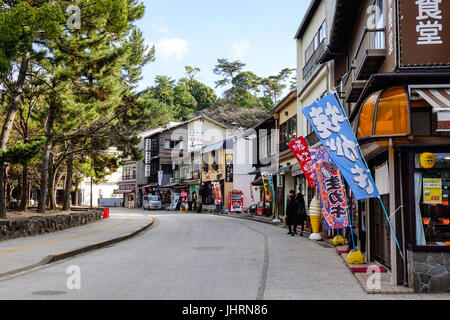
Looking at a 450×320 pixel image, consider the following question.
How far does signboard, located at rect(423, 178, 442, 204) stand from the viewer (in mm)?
7707

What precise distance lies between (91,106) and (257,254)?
14.0 m

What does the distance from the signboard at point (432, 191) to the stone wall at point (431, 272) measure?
91 cm

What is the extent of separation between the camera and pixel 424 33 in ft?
27.1

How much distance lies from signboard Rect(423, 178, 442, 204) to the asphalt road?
5.30ft

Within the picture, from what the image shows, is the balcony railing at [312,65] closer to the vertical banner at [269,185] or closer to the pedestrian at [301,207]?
the pedestrian at [301,207]

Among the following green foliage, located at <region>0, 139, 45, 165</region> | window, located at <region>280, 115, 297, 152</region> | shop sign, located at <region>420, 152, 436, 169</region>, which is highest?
window, located at <region>280, 115, 297, 152</region>

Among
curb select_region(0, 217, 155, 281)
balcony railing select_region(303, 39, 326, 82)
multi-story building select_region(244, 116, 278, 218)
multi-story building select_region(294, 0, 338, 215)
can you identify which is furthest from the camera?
multi-story building select_region(244, 116, 278, 218)

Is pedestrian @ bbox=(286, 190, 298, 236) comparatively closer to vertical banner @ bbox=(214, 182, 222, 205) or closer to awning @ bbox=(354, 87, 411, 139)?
awning @ bbox=(354, 87, 411, 139)

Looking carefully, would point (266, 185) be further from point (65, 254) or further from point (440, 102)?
point (440, 102)

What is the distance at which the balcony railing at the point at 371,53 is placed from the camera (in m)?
9.43

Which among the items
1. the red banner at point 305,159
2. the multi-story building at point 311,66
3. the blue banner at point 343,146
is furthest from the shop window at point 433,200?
the multi-story building at point 311,66

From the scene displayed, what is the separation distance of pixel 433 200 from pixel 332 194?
255 inches

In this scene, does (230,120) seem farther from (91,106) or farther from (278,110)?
(91,106)

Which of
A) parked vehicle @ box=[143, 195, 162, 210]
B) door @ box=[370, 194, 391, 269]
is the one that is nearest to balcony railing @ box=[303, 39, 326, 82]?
door @ box=[370, 194, 391, 269]
